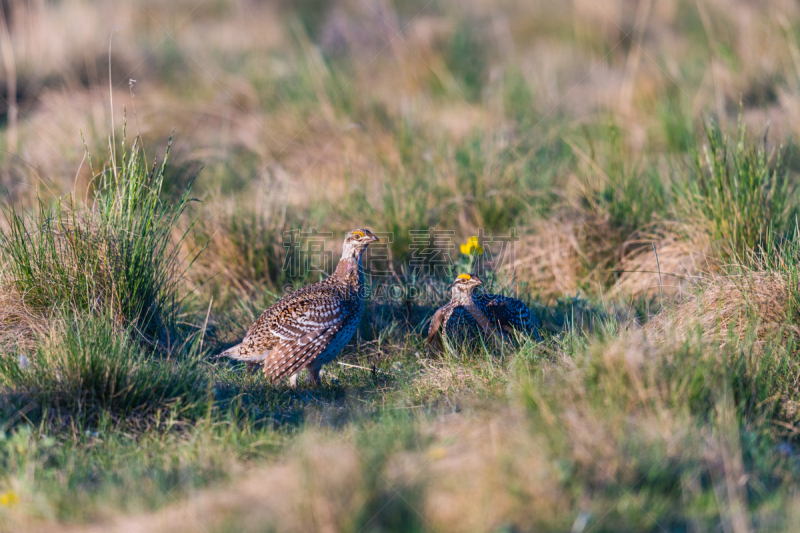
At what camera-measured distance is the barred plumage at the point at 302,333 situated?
5.82m

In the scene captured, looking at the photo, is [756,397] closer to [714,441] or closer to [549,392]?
[714,441]

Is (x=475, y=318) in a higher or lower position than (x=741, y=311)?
lower

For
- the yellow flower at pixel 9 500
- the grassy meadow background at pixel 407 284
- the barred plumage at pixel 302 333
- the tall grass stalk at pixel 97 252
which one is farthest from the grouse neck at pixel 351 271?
the yellow flower at pixel 9 500

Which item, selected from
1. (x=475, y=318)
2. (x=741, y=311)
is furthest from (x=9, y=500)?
(x=741, y=311)

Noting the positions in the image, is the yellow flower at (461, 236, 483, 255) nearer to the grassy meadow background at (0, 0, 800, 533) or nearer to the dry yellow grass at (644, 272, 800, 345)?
the grassy meadow background at (0, 0, 800, 533)

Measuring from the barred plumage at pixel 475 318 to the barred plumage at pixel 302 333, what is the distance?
0.77 m

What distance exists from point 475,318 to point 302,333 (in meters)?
1.46

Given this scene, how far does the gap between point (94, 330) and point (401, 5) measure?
16.3 m

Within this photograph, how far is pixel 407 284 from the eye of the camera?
732 cm

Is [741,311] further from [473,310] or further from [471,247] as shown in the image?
[471,247]

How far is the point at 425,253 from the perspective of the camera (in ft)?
25.6

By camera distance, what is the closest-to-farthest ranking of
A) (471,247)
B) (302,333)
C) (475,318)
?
(302,333) → (475,318) → (471,247)

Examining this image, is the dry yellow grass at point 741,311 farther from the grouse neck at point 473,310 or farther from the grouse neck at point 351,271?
the grouse neck at point 351,271

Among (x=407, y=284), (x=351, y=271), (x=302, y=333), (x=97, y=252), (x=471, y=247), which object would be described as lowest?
(x=407, y=284)
